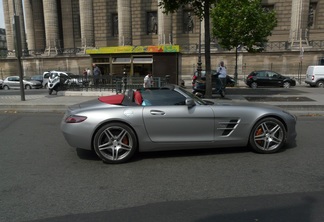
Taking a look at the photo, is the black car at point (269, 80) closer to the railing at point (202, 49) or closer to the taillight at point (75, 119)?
the railing at point (202, 49)

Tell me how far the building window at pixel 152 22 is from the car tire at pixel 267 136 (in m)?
37.4

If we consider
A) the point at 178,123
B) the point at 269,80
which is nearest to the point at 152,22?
the point at 269,80

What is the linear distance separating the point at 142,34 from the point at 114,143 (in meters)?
37.9

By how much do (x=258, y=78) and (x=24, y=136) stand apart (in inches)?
792

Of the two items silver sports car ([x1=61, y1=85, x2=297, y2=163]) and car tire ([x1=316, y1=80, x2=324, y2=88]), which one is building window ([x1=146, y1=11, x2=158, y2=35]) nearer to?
car tire ([x1=316, y1=80, x2=324, y2=88])

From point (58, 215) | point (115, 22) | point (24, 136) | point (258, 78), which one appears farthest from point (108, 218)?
point (115, 22)

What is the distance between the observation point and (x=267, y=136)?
5.12 metres

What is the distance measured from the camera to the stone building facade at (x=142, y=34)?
3161 cm

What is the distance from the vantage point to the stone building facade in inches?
1244

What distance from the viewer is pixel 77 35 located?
42875 mm

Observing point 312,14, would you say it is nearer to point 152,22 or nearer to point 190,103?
point 152,22

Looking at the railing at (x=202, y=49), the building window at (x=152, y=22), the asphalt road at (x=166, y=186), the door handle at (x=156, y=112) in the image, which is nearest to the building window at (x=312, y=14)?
the railing at (x=202, y=49)

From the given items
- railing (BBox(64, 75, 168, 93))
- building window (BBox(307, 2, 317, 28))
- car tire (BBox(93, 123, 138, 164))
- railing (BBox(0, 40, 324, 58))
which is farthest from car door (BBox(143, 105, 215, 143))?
building window (BBox(307, 2, 317, 28))

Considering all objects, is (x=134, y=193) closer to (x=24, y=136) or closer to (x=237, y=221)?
(x=237, y=221)
